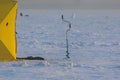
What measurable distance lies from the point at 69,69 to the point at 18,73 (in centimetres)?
159

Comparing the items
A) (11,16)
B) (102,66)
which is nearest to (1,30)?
(11,16)

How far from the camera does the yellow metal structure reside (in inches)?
524

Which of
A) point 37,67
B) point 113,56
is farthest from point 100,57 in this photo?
point 37,67

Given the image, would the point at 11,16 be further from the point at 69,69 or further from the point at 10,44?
the point at 69,69

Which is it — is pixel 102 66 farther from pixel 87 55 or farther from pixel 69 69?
pixel 87 55

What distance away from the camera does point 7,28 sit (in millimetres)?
13516

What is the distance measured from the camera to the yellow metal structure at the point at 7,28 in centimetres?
1332

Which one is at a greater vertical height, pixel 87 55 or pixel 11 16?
pixel 11 16

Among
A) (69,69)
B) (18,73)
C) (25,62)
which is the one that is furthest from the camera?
(25,62)

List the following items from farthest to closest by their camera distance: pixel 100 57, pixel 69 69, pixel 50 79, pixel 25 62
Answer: pixel 100 57 < pixel 25 62 < pixel 69 69 < pixel 50 79

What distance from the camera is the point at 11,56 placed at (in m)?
14.0

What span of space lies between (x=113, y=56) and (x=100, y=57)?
0.64 meters

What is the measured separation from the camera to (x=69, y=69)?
13625 mm

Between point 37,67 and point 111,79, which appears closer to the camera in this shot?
point 111,79
